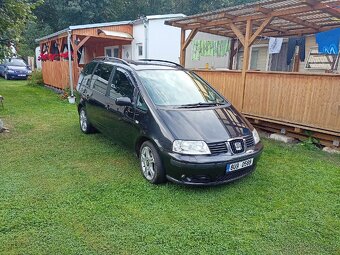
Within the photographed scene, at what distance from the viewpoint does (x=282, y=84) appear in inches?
236

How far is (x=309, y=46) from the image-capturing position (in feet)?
32.0

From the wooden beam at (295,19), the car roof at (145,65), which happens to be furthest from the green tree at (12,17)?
the wooden beam at (295,19)

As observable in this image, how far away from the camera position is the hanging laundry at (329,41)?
8125mm

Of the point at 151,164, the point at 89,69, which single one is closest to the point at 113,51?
the point at 89,69

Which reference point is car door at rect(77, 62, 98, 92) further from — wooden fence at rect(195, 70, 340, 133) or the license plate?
the license plate

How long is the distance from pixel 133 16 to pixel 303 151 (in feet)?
81.6

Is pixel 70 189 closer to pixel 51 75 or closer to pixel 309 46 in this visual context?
pixel 309 46

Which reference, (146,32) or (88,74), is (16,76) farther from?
(88,74)

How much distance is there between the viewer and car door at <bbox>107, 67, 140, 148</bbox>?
4.27 meters

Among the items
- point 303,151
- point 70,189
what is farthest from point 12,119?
point 303,151

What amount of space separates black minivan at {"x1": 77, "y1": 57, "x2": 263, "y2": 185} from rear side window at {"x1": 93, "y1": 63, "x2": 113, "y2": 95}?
0.02 metres

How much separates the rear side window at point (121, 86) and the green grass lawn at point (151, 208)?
113cm

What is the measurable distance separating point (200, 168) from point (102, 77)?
3.01m

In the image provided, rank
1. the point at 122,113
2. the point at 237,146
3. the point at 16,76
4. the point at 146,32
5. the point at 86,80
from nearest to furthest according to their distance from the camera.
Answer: the point at 237,146
the point at 122,113
the point at 86,80
the point at 146,32
the point at 16,76
